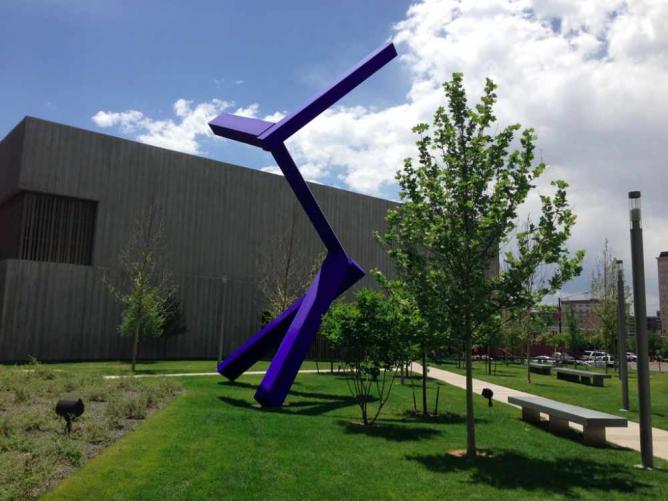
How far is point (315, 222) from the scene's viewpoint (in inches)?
609

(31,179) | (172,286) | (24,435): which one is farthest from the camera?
(172,286)

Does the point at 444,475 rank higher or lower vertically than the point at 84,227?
lower

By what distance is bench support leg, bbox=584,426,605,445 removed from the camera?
33.4ft

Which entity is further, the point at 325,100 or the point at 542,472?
the point at 325,100

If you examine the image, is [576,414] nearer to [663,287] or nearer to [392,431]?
[392,431]

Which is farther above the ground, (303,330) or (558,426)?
(303,330)

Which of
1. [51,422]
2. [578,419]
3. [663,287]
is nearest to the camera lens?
[51,422]

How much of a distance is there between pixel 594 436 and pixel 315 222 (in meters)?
8.94

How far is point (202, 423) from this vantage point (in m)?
10.4

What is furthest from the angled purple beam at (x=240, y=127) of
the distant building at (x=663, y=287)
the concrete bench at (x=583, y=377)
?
the distant building at (x=663, y=287)

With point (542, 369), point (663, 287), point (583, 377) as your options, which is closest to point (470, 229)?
point (583, 377)

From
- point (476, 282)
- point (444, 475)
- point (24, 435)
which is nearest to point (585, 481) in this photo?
point (444, 475)

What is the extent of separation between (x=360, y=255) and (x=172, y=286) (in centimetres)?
1713

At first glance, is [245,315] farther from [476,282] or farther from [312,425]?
[476,282]
